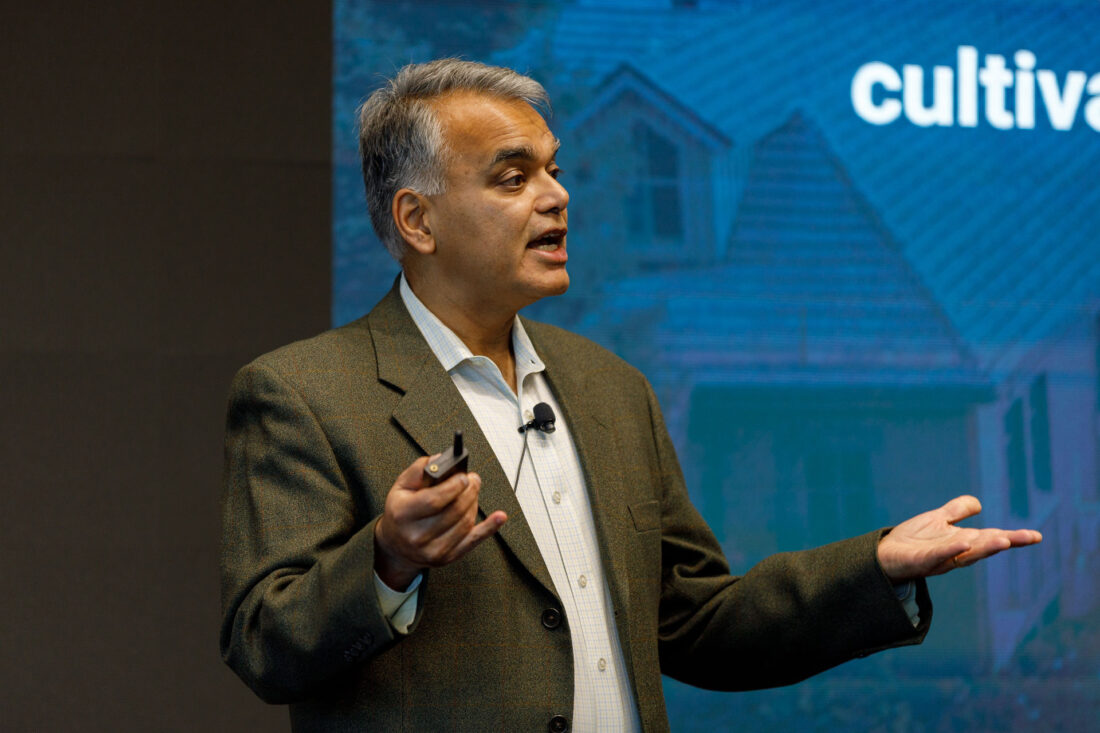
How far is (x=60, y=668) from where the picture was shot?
9.41ft

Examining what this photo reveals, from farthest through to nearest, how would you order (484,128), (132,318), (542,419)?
→ (132,318), (484,128), (542,419)

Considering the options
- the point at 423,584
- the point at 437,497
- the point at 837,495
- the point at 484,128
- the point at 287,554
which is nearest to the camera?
the point at 437,497

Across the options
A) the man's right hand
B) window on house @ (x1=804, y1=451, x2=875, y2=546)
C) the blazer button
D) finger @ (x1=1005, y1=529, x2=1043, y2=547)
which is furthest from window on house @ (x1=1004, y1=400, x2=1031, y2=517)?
the man's right hand

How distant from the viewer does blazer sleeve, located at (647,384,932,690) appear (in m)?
1.79

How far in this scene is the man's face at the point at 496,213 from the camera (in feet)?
6.53

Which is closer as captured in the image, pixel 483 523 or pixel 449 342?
pixel 483 523

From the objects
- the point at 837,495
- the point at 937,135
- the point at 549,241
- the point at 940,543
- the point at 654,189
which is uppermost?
the point at 937,135

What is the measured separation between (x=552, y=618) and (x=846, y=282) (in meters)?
2.08

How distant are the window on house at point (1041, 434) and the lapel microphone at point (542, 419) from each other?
221 cm

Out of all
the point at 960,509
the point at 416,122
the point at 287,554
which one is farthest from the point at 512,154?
the point at 960,509

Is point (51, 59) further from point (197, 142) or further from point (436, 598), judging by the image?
point (436, 598)

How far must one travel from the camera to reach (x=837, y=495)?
343cm

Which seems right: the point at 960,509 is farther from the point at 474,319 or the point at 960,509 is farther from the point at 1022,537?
the point at 474,319

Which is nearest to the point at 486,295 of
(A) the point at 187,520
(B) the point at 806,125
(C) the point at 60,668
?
(A) the point at 187,520
